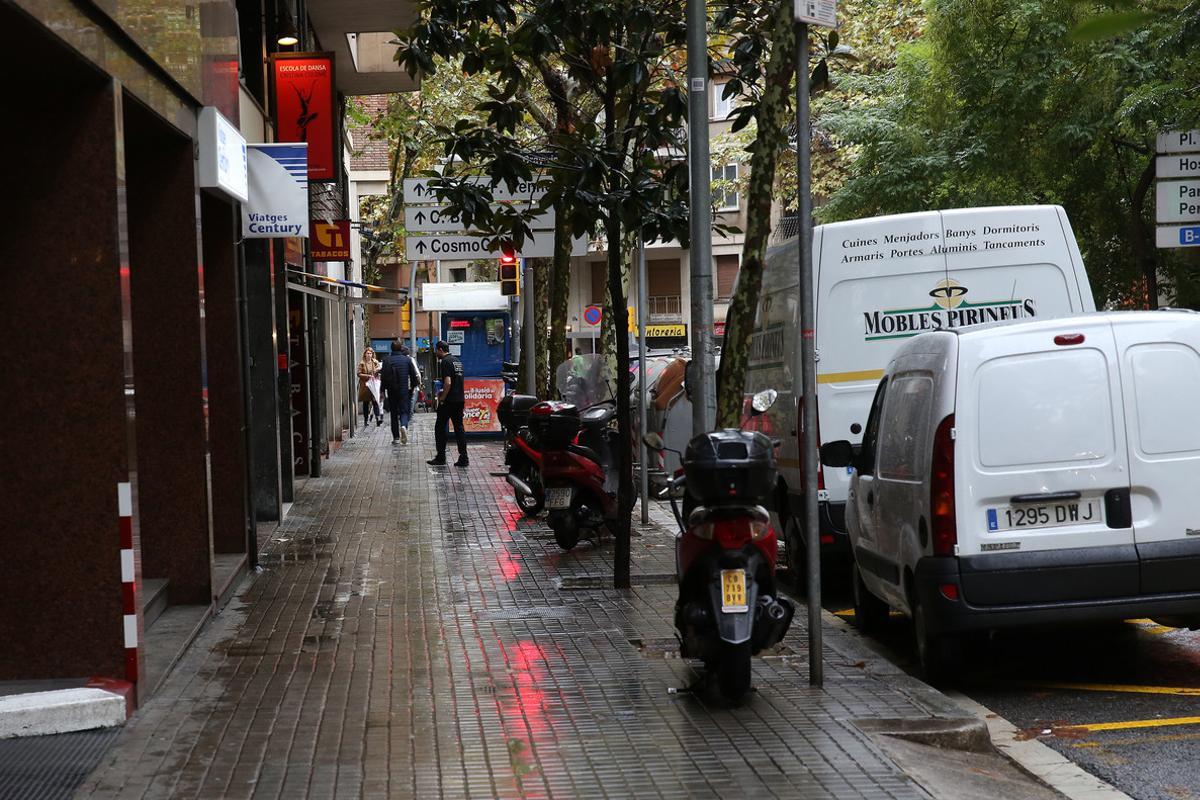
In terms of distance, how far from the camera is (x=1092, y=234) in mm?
26953

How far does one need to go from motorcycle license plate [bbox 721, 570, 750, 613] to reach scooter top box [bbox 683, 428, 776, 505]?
0.34m

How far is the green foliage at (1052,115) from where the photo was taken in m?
23.0

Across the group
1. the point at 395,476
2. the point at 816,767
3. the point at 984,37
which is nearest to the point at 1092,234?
the point at 984,37

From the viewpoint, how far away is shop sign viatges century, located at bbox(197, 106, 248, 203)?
33.3 feet

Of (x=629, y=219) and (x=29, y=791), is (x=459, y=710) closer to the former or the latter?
(x=29, y=791)

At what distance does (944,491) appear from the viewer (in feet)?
25.5

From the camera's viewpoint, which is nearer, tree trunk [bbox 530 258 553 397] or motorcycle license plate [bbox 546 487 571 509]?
motorcycle license plate [bbox 546 487 571 509]

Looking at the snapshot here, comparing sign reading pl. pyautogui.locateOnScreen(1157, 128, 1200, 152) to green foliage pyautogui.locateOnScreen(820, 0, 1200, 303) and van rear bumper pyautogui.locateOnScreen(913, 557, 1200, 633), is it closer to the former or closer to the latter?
green foliage pyautogui.locateOnScreen(820, 0, 1200, 303)

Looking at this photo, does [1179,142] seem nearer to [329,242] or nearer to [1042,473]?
[1042,473]

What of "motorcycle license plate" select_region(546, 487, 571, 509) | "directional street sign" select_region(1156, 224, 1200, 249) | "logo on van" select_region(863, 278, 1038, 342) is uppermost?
"directional street sign" select_region(1156, 224, 1200, 249)

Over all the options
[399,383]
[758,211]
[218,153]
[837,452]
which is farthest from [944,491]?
[399,383]

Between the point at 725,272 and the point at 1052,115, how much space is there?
39.4 m

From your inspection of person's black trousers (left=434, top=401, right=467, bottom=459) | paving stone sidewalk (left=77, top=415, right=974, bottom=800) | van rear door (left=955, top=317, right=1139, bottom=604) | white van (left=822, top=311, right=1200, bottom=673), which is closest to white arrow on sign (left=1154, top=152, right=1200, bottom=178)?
paving stone sidewalk (left=77, top=415, right=974, bottom=800)

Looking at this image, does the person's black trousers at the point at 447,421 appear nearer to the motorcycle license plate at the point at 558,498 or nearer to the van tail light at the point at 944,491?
the motorcycle license plate at the point at 558,498
